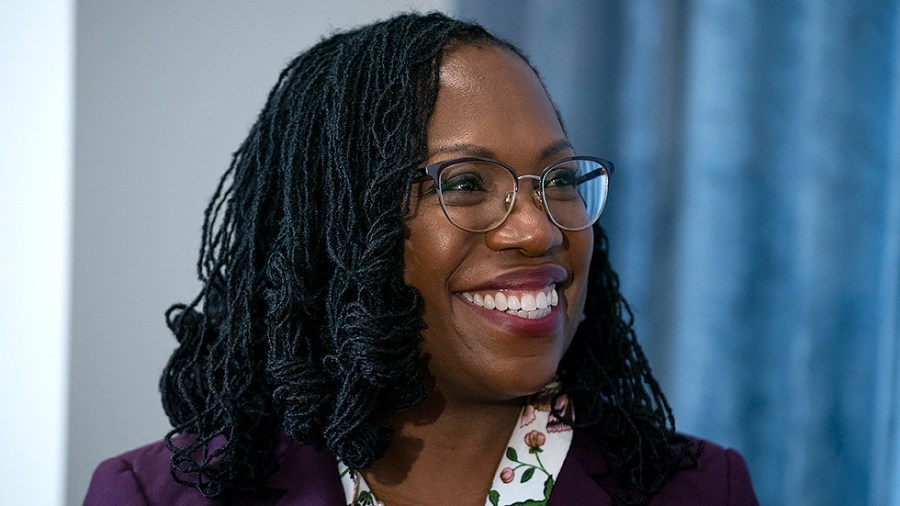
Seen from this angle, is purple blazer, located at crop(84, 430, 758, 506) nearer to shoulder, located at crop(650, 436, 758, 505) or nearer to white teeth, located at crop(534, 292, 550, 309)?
shoulder, located at crop(650, 436, 758, 505)

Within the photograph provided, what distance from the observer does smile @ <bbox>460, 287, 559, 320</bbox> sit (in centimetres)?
115

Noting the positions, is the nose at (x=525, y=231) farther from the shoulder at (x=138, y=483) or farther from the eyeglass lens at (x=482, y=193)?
the shoulder at (x=138, y=483)

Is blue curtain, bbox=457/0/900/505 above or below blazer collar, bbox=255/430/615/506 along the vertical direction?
above

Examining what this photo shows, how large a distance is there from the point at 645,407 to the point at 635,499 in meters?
0.14

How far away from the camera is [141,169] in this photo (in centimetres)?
166

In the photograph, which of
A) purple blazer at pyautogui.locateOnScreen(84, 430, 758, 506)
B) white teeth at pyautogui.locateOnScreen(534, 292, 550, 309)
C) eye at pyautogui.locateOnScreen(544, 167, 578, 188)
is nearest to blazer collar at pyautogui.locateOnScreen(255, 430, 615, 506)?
purple blazer at pyautogui.locateOnScreen(84, 430, 758, 506)

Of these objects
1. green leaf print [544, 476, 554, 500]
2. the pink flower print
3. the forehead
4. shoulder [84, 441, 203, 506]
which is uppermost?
the forehead

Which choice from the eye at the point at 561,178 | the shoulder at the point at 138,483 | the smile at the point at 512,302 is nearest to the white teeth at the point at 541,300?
the smile at the point at 512,302

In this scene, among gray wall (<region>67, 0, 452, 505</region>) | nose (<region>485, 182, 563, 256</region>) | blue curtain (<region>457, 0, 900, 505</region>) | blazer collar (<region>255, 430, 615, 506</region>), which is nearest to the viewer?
nose (<region>485, 182, 563, 256</region>)

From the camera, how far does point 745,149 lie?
159cm

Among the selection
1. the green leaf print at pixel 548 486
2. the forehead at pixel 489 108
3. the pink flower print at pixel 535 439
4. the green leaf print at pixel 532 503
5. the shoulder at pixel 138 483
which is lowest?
the shoulder at pixel 138 483

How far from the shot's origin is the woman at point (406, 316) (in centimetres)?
114

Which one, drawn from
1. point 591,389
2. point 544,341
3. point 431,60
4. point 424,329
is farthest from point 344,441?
point 431,60

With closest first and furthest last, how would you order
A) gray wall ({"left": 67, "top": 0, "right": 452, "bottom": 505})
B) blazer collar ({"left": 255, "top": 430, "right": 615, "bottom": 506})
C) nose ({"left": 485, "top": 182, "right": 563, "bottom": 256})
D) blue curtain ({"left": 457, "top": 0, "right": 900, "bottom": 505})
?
nose ({"left": 485, "top": 182, "right": 563, "bottom": 256}) < blazer collar ({"left": 255, "top": 430, "right": 615, "bottom": 506}) < blue curtain ({"left": 457, "top": 0, "right": 900, "bottom": 505}) < gray wall ({"left": 67, "top": 0, "right": 452, "bottom": 505})
